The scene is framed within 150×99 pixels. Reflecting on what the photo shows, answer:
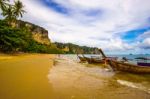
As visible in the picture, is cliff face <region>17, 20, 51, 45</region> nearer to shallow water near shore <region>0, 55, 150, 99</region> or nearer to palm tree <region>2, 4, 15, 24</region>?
palm tree <region>2, 4, 15, 24</region>

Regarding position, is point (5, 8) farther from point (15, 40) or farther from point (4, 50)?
point (4, 50)

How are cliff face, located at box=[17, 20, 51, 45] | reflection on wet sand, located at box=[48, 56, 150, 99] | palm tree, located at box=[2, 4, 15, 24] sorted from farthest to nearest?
cliff face, located at box=[17, 20, 51, 45]
palm tree, located at box=[2, 4, 15, 24]
reflection on wet sand, located at box=[48, 56, 150, 99]

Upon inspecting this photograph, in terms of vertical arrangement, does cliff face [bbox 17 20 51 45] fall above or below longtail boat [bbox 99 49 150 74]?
above

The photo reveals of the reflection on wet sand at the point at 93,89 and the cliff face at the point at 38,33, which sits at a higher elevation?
the cliff face at the point at 38,33

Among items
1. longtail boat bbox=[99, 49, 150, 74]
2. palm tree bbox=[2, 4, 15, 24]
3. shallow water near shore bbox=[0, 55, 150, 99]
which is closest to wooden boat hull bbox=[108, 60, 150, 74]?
longtail boat bbox=[99, 49, 150, 74]

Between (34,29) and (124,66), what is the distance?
333 ft

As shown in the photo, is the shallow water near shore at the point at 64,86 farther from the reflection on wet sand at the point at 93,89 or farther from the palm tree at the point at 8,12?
the palm tree at the point at 8,12

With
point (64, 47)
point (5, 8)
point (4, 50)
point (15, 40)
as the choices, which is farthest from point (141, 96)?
point (64, 47)

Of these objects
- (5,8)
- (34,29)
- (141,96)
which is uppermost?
(34,29)

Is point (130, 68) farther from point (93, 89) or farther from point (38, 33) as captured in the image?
point (38, 33)

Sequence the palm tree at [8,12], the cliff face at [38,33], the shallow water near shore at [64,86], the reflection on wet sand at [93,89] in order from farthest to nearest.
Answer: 1. the cliff face at [38,33]
2. the palm tree at [8,12]
3. the reflection on wet sand at [93,89]
4. the shallow water near shore at [64,86]

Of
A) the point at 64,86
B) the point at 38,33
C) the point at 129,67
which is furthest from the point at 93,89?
the point at 38,33

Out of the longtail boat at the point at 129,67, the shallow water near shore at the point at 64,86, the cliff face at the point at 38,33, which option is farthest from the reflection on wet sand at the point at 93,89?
the cliff face at the point at 38,33

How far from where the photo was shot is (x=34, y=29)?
109938mm
